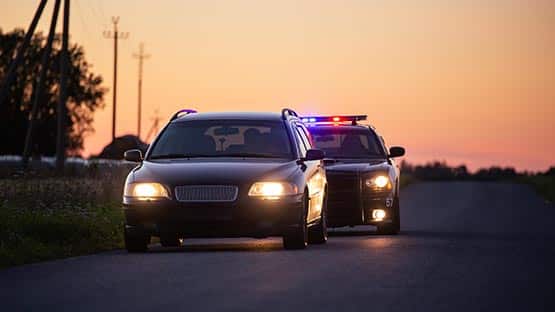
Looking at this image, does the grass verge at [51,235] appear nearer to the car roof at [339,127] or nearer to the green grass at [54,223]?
the green grass at [54,223]

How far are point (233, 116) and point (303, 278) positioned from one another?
6.46m

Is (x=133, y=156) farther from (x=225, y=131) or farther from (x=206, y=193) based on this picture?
(x=206, y=193)

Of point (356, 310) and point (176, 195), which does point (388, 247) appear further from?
point (356, 310)

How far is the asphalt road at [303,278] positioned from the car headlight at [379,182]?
5.78 feet

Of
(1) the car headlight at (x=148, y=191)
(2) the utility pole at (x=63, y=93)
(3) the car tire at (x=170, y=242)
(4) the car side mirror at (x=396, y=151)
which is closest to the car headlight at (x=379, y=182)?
(4) the car side mirror at (x=396, y=151)

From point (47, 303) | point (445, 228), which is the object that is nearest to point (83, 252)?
point (47, 303)

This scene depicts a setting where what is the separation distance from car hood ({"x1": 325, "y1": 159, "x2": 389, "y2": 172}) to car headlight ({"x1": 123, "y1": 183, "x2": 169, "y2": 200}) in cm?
621

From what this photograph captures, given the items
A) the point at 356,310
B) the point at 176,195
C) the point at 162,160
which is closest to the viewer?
the point at 356,310

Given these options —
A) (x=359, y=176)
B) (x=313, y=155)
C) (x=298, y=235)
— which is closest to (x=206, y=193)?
(x=298, y=235)

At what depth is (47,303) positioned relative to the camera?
1213 centimetres

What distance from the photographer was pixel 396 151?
1009 inches

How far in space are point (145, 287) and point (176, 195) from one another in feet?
15.9

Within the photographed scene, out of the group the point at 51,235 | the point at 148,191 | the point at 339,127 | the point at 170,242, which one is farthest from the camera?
the point at 339,127

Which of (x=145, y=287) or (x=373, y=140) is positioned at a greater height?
(x=373, y=140)
